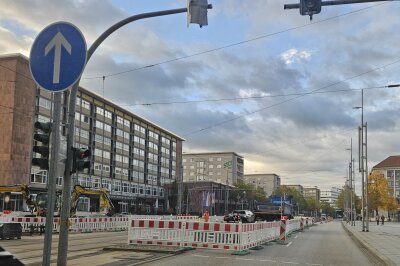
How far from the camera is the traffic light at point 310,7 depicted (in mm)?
10273

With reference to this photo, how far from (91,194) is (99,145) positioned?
62301 millimetres

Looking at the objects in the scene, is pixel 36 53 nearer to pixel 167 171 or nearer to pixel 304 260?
pixel 304 260

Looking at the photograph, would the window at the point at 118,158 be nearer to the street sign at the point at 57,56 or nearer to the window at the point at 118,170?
the window at the point at 118,170

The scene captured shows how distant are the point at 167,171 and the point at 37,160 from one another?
415 ft

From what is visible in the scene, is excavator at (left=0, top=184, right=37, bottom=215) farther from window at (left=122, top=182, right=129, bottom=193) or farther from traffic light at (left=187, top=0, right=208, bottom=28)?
window at (left=122, top=182, right=129, bottom=193)

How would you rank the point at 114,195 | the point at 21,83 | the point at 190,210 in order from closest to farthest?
the point at 21,83
the point at 114,195
the point at 190,210

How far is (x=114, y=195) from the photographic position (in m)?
100

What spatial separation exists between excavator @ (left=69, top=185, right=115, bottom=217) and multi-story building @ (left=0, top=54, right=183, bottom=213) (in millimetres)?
8294

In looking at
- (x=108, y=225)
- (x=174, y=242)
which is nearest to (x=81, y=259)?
(x=174, y=242)

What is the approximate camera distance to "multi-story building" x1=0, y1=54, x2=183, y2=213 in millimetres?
69062

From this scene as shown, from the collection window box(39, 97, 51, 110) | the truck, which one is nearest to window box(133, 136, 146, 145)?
window box(39, 97, 51, 110)

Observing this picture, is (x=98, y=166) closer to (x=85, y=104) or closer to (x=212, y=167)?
(x=85, y=104)

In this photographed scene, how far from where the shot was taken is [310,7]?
33.7ft

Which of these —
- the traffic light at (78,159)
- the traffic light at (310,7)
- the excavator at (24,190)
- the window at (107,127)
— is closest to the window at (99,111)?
the window at (107,127)
